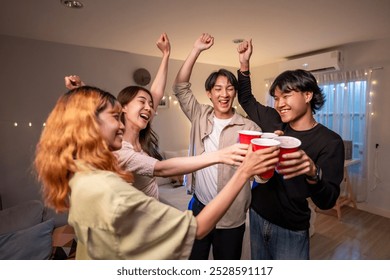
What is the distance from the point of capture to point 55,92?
2082 mm

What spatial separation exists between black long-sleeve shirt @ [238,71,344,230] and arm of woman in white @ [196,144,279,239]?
0.25 m

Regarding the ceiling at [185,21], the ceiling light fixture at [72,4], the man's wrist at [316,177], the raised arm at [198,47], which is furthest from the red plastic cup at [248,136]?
the ceiling light fixture at [72,4]

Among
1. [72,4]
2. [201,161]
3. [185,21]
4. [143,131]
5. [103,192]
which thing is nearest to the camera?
[103,192]

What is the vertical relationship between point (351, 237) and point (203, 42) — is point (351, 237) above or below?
below

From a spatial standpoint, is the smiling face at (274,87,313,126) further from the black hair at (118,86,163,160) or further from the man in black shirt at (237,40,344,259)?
the black hair at (118,86,163,160)

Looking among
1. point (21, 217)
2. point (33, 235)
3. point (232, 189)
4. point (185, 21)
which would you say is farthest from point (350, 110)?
point (21, 217)

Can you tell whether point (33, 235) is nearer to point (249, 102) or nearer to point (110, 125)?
point (110, 125)

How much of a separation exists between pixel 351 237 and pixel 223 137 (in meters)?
2.01

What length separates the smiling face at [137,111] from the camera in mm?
767

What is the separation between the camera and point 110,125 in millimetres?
529

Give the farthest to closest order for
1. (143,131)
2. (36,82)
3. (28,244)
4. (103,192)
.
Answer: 1. (36,82)
2. (28,244)
3. (143,131)
4. (103,192)

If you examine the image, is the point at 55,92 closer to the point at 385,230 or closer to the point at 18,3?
the point at 18,3
